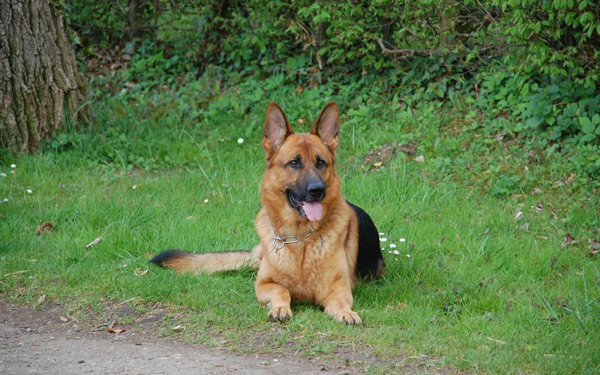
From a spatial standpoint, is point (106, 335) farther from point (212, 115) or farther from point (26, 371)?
point (212, 115)

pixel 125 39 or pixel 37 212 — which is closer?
pixel 37 212

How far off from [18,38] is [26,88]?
584 mm

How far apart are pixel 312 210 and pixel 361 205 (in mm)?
2269

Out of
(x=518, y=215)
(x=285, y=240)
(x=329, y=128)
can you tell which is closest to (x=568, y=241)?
(x=518, y=215)

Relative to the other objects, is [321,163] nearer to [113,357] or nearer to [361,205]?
[113,357]

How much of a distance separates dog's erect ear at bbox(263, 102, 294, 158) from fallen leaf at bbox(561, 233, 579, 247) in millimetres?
2666

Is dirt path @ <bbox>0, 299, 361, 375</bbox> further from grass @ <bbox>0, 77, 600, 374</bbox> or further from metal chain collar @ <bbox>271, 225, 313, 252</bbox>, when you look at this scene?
metal chain collar @ <bbox>271, 225, 313, 252</bbox>

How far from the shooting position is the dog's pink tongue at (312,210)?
5203mm

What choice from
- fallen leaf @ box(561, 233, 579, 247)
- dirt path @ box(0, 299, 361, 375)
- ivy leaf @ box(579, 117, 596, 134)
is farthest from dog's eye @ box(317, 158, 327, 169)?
ivy leaf @ box(579, 117, 596, 134)

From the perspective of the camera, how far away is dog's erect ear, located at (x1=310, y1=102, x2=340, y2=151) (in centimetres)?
546

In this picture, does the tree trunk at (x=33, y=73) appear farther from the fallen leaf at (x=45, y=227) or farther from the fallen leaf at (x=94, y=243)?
the fallen leaf at (x=94, y=243)

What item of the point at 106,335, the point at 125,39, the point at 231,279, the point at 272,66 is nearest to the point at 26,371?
the point at 106,335

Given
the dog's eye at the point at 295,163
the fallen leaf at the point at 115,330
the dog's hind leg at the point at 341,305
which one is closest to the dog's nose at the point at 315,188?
the dog's eye at the point at 295,163

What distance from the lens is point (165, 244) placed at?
21.5ft
